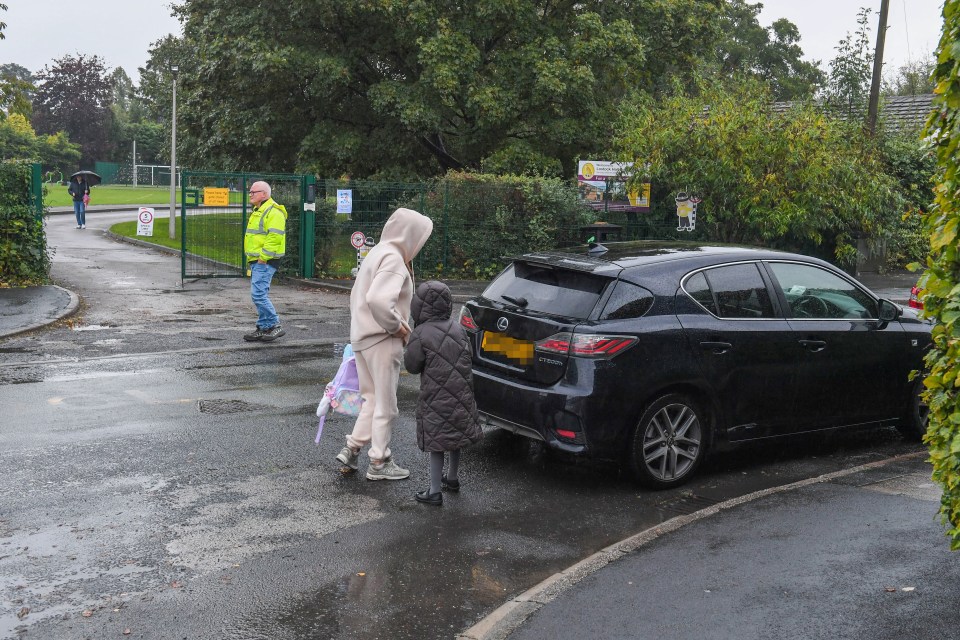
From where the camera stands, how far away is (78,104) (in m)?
81.6

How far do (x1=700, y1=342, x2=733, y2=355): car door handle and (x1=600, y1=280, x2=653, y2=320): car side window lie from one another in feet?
1.55

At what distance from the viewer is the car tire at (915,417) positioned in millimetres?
8125

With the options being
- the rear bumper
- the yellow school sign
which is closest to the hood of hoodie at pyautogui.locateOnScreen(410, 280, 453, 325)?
the rear bumper

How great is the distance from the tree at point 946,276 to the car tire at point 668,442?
235 cm

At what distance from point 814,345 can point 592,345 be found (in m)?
1.95

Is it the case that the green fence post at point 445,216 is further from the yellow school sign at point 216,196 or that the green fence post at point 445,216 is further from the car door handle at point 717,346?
the car door handle at point 717,346

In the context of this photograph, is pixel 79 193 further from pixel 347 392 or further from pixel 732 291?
pixel 732 291

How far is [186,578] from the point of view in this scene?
16.8 feet

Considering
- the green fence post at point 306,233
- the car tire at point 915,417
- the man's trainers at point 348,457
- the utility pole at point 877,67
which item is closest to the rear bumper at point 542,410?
the man's trainers at point 348,457

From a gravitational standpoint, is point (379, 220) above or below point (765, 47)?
below

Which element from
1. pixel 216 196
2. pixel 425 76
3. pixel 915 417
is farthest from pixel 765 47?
pixel 915 417

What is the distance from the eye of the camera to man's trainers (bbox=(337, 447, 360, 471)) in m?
7.04

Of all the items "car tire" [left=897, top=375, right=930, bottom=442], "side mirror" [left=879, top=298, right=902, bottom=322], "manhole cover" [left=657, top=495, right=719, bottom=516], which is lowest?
"manhole cover" [left=657, top=495, right=719, bottom=516]

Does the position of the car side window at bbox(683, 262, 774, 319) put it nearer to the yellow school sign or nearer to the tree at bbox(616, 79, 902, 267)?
the tree at bbox(616, 79, 902, 267)
